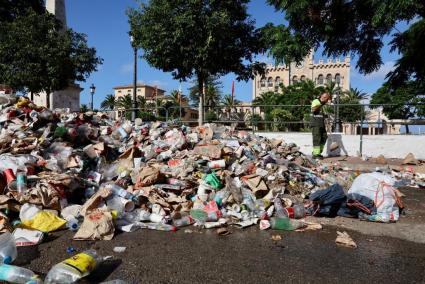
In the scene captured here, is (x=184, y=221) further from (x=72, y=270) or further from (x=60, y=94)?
(x=60, y=94)

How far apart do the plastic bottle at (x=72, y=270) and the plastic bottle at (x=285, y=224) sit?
82.7 inches

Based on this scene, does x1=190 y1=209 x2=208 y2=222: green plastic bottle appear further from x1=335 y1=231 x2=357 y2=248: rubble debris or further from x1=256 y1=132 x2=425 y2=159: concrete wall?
x1=256 y1=132 x2=425 y2=159: concrete wall

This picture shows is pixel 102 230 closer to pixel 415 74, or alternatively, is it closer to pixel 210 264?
pixel 210 264

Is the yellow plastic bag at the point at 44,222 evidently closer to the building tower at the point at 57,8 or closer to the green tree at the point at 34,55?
the green tree at the point at 34,55

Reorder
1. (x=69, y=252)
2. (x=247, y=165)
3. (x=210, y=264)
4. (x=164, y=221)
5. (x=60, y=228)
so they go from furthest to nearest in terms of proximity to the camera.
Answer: (x=247, y=165) → (x=164, y=221) → (x=60, y=228) → (x=69, y=252) → (x=210, y=264)

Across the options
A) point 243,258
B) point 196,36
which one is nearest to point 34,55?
point 196,36

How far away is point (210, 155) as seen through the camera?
20.1 feet

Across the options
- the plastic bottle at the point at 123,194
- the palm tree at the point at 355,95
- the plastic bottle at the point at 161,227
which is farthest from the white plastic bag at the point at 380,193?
the palm tree at the point at 355,95

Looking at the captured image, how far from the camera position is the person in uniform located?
28.7 ft

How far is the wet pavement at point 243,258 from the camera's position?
2816 millimetres

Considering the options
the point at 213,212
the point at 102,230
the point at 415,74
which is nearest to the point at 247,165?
the point at 213,212

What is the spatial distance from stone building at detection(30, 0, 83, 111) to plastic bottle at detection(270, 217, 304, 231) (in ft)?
70.4

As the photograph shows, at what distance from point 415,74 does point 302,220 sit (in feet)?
16.0

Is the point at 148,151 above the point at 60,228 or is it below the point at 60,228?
above
